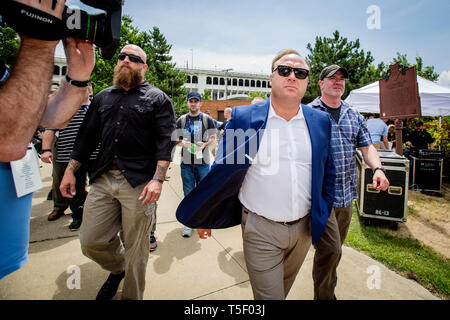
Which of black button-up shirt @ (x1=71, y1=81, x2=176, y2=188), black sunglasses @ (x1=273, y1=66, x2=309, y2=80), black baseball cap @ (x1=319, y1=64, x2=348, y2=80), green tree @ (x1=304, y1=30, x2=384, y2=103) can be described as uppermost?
green tree @ (x1=304, y1=30, x2=384, y2=103)

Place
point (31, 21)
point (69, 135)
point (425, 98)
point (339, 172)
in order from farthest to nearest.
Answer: point (425, 98), point (69, 135), point (339, 172), point (31, 21)

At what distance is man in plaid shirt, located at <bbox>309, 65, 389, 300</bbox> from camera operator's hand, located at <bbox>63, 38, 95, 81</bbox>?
7.02ft

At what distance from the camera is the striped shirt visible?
11.1ft

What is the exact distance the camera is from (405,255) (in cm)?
308

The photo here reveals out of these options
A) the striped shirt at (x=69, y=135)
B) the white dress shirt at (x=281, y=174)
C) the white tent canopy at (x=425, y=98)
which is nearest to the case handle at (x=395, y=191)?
the white dress shirt at (x=281, y=174)

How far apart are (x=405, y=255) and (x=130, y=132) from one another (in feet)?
12.4

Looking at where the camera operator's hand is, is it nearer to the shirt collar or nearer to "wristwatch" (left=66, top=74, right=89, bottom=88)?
"wristwatch" (left=66, top=74, right=89, bottom=88)

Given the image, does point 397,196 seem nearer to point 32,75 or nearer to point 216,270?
point 216,270

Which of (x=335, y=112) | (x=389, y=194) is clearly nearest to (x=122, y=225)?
(x=335, y=112)

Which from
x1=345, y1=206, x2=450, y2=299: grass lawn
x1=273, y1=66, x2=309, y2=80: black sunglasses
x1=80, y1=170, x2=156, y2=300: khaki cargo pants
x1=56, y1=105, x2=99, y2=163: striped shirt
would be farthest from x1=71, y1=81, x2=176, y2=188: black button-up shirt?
x1=345, y1=206, x2=450, y2=299: grass lawn

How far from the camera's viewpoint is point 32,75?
0.83 m

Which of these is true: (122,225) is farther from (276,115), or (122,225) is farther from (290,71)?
(290,71)
